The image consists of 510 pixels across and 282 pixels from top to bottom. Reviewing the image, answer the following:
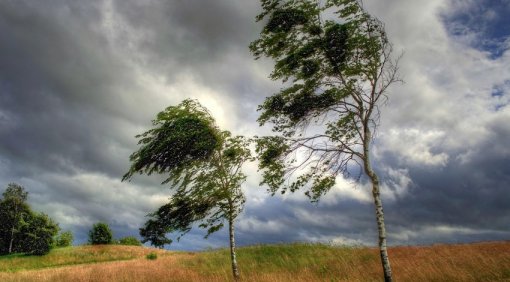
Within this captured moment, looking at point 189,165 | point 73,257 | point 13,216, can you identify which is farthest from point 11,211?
point 189,165

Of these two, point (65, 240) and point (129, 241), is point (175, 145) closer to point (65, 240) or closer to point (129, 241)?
point (65, 240)

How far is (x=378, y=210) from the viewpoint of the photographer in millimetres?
11555

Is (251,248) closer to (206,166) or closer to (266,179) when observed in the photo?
(206,166)

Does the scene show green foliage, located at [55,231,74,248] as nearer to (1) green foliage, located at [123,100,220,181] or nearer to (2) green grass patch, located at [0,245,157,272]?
(2) green grass patch, located at [0,245,157,272]

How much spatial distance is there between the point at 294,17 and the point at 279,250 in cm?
1673

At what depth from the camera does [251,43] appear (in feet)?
45.9

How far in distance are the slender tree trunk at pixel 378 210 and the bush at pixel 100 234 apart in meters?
44.9

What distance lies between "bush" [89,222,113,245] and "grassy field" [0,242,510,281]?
84.9 ft

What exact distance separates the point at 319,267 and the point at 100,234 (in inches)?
1538

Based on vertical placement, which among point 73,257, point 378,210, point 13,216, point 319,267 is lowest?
point 319,267

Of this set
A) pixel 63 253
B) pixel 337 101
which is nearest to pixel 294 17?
pixel 337 101

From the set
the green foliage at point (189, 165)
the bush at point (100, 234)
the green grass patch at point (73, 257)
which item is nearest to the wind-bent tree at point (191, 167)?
the green foliage at point (189, 165)

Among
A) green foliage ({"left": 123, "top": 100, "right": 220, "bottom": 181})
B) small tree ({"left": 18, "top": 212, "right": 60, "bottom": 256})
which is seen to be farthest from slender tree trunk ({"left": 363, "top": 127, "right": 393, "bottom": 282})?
small tree ({"left": 18, "top": 212, "right": 60, "bottom": 256})

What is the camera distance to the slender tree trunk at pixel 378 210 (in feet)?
36.1
